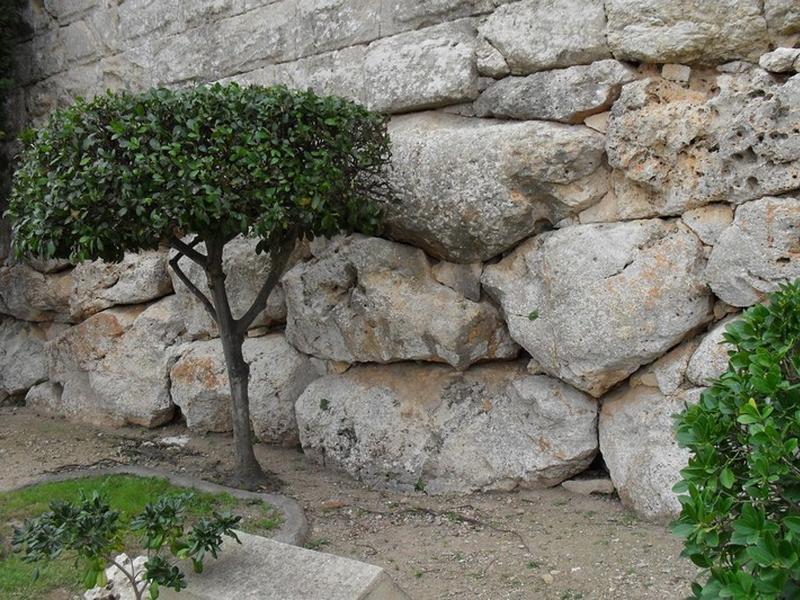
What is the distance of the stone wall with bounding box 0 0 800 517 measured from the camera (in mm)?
4547

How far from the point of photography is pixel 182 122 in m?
4.75

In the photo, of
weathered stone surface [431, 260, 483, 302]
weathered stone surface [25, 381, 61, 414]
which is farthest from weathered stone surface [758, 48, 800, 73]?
weathered stone surface [25, 381, 61, 414]

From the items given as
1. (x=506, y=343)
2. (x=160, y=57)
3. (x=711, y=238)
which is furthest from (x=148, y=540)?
(x=160, y=57)

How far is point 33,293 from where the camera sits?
8195 mm

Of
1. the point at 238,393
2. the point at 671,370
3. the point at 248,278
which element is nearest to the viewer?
the point at 671,370

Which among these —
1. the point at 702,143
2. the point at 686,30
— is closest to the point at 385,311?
the point at 702,143

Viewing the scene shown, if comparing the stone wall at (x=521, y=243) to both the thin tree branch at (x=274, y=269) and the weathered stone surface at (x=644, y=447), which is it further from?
the thin tree branch at (x=274, y=269)

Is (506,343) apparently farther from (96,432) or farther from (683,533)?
(96,432)

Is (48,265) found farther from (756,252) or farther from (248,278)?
(756,252)

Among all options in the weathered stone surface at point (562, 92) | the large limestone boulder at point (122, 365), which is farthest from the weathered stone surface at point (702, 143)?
the large limestone boulder at point (122, 365)

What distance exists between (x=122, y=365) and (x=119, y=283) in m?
0.74

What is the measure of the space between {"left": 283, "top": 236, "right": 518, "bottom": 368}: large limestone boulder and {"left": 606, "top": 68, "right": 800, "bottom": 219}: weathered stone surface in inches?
45.8

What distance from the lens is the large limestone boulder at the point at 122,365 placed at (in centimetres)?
705

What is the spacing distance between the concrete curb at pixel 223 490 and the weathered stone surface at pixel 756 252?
2.64m
